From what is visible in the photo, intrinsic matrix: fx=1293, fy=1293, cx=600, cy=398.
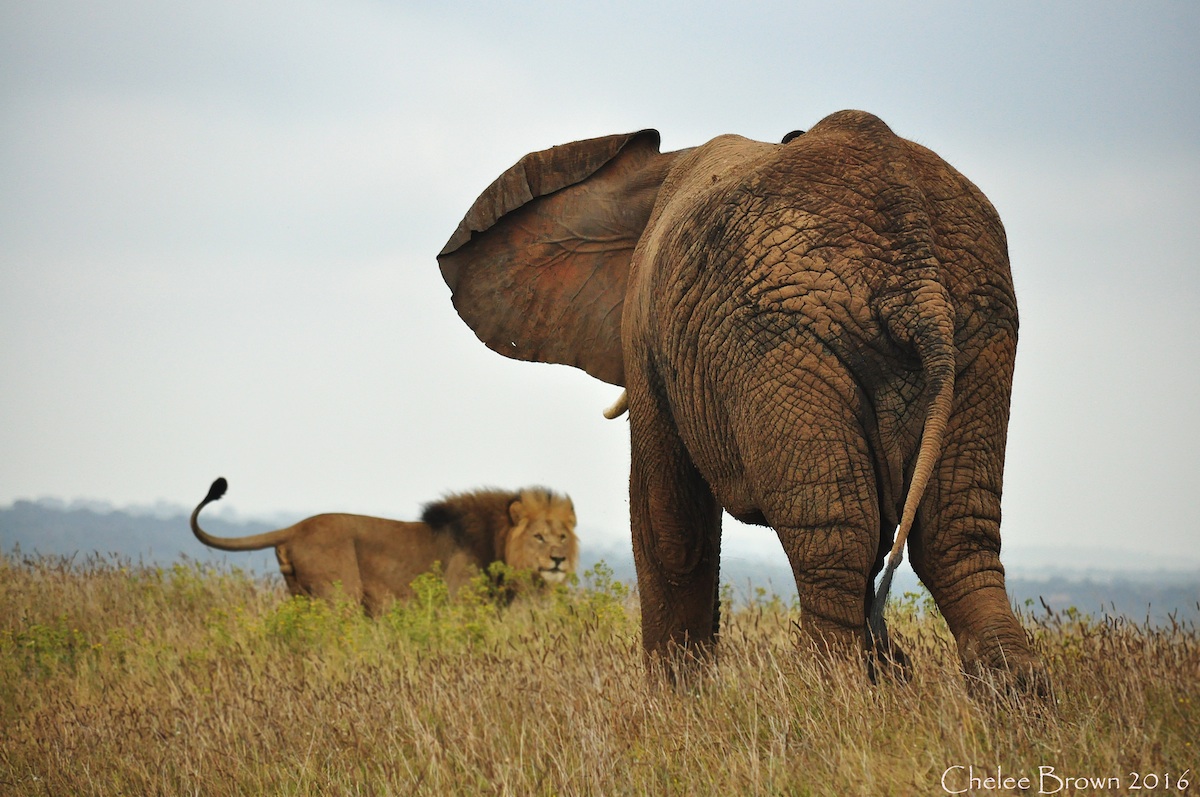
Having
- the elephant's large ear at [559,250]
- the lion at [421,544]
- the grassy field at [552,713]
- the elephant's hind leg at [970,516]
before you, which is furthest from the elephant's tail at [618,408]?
the lion at [421,544]

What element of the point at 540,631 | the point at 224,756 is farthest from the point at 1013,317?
the point at 540,631

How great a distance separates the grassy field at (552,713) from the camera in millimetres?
3865

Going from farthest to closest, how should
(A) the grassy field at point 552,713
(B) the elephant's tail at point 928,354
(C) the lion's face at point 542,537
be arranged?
(C) the lion's face at point 542,537 < (B) the elephant's tail at point 928,354 < (A) the grassy field at point 552,713

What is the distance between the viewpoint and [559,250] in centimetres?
675

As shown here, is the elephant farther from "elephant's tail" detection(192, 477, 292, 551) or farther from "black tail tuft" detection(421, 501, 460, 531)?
"black tail tuft" detection(421, 501, 460, 531)

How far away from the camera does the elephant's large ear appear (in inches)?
257

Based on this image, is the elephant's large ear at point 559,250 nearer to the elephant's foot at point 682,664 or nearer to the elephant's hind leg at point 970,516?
the elephant's foot at point 682,664

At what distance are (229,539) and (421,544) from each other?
1.62 meters

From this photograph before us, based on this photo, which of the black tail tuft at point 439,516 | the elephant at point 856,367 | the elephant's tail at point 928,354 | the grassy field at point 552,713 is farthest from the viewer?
the black tail tuft at point 439,516

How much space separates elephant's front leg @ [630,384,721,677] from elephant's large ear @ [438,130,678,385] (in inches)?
39.0

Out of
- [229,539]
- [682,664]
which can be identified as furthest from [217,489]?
[682,664]

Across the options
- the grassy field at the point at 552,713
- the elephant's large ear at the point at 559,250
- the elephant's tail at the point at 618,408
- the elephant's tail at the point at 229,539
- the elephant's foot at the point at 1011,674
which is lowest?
the grassy field at the point at 552,713

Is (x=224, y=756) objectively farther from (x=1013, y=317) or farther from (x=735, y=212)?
(x=1013, y=317)

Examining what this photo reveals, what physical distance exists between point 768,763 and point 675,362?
1.58 m
